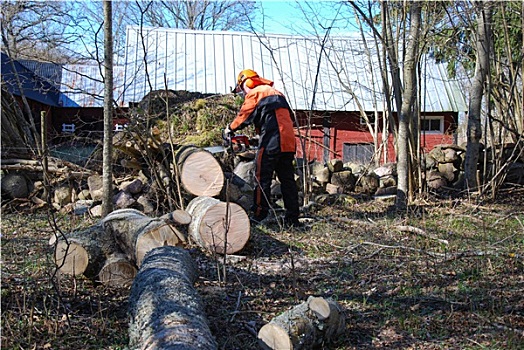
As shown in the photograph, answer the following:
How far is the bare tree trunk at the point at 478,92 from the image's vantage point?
849cm

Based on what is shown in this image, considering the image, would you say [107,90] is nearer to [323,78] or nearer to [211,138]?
[211,138]

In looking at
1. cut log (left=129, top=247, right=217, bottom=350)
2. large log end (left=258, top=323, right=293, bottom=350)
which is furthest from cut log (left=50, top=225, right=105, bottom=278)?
large log end (left=258, top=323, right=293, bottom=350)

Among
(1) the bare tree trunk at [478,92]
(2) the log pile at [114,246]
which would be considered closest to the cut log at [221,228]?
(2) the log pile at [114,246]

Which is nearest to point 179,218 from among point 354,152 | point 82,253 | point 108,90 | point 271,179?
point 82,253

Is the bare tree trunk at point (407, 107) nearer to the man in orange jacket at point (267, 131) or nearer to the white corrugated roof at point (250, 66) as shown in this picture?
the man in orange jacket at point (267, 131)

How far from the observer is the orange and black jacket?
262 inches

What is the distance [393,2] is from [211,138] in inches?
168

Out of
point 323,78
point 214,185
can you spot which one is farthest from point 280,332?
point 323,78

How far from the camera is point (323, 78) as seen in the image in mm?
17062

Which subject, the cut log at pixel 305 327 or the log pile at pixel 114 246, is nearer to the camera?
the cut log at pixel 305 327

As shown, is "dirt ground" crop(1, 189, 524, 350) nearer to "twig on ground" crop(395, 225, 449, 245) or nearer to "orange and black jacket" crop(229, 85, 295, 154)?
"twig on ground" crop(395, 225, 449, 245)

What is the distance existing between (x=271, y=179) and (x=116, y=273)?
9.04ft

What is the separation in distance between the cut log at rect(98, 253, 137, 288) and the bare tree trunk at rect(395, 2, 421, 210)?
5.07 m

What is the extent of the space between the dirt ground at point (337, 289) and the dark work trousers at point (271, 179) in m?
0.27
